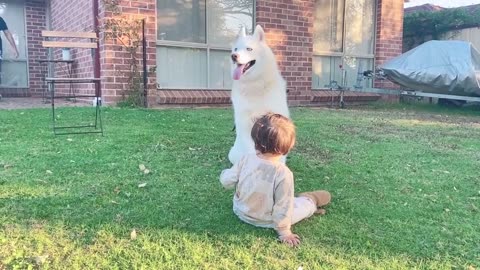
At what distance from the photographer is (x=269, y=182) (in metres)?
2.22

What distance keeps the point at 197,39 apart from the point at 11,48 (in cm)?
559

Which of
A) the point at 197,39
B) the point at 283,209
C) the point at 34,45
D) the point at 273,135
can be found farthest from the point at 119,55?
the point at 283,209

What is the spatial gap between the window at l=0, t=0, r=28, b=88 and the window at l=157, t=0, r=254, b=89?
5085mm

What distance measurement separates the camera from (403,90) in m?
9.05

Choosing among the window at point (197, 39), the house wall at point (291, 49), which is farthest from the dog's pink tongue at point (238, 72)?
the window at point (197, 39)

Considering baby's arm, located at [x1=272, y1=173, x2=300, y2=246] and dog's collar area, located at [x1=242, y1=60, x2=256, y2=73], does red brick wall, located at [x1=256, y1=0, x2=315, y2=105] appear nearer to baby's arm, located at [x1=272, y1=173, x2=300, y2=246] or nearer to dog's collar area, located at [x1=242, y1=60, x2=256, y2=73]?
dog's collar area, located at [x1=242, y1=60, x2=256, y2=73]

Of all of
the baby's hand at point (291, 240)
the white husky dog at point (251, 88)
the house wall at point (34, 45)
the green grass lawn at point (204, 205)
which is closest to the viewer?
the green grass lawn at point (204, 205)

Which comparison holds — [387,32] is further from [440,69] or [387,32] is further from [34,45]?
[34,45]

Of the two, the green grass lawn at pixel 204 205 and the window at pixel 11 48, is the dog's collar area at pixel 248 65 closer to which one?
the green grass lawn at pixel 204 205

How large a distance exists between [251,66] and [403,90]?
6.57 metres

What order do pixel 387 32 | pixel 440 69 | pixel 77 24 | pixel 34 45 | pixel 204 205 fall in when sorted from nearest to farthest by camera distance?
pixel 204 205 → pixel 77 24 → pixel 440 69 → pixel 387 32 → pixel 34 45

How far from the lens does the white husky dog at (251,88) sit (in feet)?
10.9

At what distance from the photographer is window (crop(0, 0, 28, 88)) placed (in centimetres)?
1071

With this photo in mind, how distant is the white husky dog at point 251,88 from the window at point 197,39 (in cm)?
460
